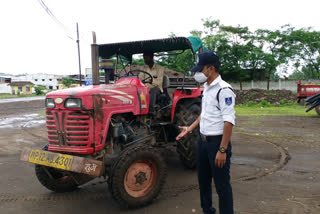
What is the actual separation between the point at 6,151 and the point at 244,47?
23.1 m

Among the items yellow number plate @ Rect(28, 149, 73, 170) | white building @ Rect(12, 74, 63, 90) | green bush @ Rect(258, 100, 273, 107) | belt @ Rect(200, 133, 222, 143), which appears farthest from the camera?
white building @ Rect(12, 74, 63, 90)

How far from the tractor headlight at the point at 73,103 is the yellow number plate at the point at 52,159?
0.61 m

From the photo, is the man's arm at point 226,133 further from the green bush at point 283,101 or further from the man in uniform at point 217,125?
the green bush at point 283,101

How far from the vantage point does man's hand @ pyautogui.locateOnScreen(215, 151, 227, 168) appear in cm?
256

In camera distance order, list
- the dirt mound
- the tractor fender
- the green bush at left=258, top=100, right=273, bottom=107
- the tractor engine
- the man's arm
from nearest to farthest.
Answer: the man's arm → the tractor engine → the tractor fender → the green bush at left=258, top=100, right=273, bottom=107 → the dirt mound

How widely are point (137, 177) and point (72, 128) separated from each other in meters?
1.03

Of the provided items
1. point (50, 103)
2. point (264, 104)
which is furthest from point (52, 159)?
point (264, 104)

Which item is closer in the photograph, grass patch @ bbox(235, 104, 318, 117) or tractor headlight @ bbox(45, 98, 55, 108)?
tractor headlight @ bbox(45, 98, 55, 108)

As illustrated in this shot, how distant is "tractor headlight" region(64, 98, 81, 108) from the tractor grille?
93mm

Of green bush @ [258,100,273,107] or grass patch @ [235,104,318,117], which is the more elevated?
green bush @ [258,100,273,107]

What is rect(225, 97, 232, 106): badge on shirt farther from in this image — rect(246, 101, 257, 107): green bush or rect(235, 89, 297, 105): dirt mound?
rect(235, 89, 297, 105): dirt mound

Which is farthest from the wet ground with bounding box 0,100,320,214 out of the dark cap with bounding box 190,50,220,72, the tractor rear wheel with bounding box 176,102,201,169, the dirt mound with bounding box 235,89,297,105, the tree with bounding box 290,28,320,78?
the tree with bounding box 290,28,320,78

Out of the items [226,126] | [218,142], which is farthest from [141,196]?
[226,126]

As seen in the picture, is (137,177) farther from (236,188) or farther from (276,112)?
(276,112)
